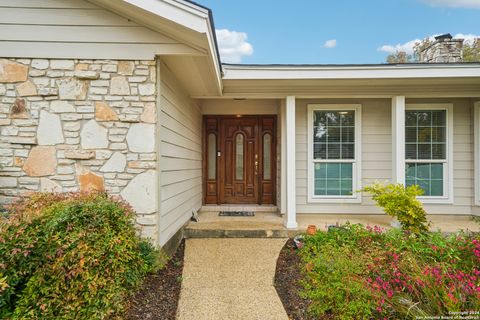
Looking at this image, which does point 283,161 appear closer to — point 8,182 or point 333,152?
point 333,152

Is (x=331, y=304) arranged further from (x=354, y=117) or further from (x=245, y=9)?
(x=245, y=9)

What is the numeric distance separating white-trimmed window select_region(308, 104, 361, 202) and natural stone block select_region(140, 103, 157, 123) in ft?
10.0

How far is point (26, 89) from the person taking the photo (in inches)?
115

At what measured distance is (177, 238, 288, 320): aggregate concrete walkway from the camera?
2.29 m

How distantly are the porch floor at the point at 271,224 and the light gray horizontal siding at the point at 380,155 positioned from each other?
124mm

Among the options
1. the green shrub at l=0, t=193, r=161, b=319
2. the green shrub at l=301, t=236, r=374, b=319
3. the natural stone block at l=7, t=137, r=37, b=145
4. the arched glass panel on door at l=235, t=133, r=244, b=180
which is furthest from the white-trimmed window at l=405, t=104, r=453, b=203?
the natural stone block at l=7, t=137, r=37, b=145

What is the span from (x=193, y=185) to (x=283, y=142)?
72.7 inches

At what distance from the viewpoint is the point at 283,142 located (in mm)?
4855

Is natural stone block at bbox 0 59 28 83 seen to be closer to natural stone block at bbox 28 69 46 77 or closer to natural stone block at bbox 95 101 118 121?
natural stone block at bbox 28 69 46 77

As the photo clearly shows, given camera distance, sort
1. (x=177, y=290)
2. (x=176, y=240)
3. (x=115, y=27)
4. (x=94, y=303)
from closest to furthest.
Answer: (x=94, y=303)
(x=177, y=290)
(x=115, y=27)
(x=176, y=240)

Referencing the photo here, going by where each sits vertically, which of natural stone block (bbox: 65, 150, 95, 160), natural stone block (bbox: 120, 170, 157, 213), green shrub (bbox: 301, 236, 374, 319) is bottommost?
green shrub (bbox: 301, 236, 374, 319)

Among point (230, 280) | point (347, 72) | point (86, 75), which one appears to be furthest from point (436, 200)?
point (86, 75)

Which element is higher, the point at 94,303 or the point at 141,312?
the point at 94,303

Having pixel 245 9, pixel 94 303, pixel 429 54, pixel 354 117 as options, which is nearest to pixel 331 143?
pixel 354 117
